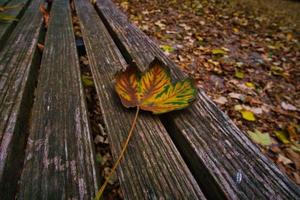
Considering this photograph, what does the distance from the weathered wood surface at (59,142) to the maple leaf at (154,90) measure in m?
0.16

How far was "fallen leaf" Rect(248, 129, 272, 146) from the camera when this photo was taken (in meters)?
1.38

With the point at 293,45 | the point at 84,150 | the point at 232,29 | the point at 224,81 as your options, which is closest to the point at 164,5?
the point at 232,29

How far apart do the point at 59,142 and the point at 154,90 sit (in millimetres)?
336

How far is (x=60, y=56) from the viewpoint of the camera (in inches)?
41.6

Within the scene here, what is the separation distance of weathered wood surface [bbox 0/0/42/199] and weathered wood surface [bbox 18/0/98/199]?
5 centimetres

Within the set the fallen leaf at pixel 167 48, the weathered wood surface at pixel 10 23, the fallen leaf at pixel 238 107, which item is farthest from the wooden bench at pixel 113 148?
the fallen leaf at pixel 167 48

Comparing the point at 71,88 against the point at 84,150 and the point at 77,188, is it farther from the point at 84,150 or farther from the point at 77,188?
the point at 77,188

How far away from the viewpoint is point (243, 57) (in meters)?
2.40

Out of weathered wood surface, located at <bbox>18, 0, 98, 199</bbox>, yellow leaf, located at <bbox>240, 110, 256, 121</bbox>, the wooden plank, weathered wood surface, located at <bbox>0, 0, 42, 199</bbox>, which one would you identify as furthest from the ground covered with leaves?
weathered wood surface, located at <bbox>0, 0, 42, 199</bbox>

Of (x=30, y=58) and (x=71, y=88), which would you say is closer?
(x=71, y=88)

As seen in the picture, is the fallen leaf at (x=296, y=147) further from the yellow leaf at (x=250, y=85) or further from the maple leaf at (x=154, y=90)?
the maple leaf at (x=154, y=90)

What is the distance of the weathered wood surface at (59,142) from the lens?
1.65ft

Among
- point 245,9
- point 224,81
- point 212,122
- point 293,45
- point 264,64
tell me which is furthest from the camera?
point 245,9

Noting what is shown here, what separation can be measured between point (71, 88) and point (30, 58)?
13.5 inches
